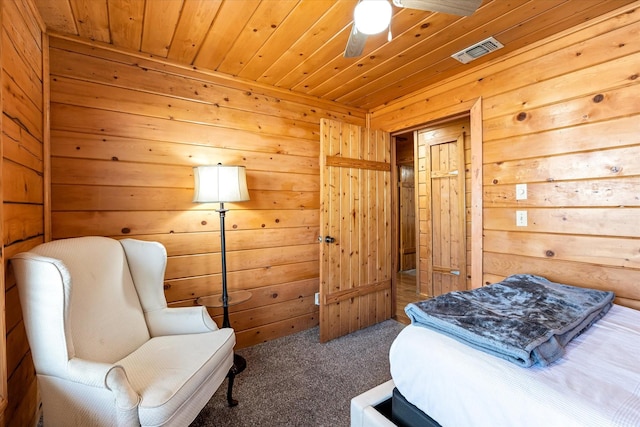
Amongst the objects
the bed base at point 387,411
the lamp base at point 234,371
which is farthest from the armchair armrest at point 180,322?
the bed base at point 387,411

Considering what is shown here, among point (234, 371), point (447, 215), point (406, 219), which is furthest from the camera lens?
point (406, 219)

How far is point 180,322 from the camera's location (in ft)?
5.73

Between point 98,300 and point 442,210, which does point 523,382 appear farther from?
point 442,210

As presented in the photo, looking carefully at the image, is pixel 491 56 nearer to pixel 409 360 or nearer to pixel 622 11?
pixel 622 11

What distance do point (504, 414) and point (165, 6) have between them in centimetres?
236

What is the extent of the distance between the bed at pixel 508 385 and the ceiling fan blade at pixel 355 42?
1410mm

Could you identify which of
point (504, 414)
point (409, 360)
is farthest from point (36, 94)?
point (504, 414)

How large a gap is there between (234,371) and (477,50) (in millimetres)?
2848

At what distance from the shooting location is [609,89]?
1680 millimetres

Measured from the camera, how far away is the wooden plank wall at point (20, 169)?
4.02 feet

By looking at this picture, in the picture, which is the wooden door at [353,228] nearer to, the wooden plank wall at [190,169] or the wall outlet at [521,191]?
the wooden plank wall at [190,169]

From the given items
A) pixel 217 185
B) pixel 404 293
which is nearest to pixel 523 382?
pixel 217 185

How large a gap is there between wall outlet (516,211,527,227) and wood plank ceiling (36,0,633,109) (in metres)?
1.19

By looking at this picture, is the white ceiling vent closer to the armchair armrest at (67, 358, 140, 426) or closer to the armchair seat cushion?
the armchair seat cushion
